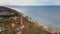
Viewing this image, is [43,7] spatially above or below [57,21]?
→ above

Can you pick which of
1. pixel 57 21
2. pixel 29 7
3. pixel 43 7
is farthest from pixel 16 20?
pixel 57 21

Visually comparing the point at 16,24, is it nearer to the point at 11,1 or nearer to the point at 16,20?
the point at 16,20

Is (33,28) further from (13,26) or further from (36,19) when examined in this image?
(13,26)

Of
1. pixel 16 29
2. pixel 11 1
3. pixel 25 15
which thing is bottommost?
pixel 16 29

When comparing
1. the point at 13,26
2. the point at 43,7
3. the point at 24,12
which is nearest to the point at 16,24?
the point at 13,26

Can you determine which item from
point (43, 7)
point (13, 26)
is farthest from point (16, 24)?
point (43, 7)

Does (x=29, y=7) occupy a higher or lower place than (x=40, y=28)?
higher

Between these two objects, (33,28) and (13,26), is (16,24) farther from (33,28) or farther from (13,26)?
(33,28)
